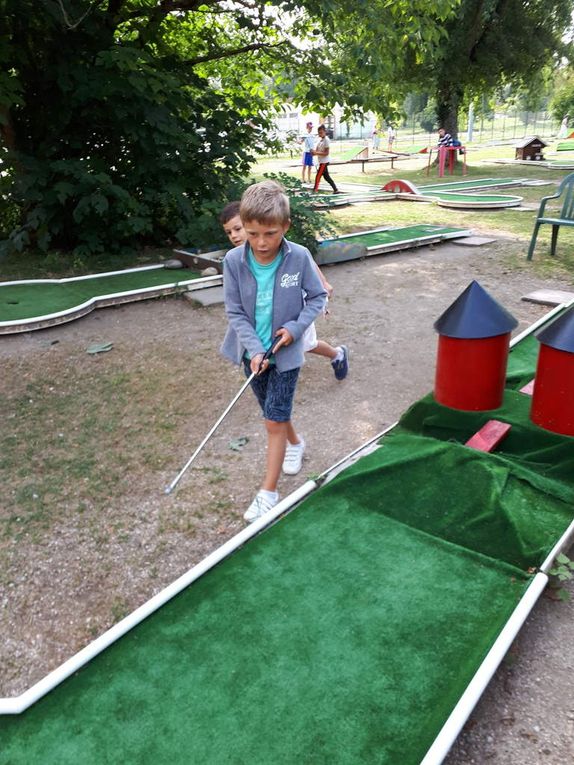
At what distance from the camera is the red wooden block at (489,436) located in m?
3.13

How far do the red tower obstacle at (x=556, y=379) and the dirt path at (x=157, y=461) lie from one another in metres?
0.98

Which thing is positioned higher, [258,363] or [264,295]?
[264,295]

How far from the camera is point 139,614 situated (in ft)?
7.29

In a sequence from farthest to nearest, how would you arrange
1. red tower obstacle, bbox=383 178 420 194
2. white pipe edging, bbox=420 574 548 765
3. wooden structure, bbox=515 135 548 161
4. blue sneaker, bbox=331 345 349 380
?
1. wooden structure, bbox=515 135 548 161
2. red tower obstacle, bbox=383 178 420 194
3. blue sneaker, bbox=331 345 349 380
4. white pipe edging, bbox=420 574 548 765

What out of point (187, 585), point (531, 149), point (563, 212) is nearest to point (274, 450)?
point (187, 585)

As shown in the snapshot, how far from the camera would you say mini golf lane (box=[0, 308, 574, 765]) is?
178cm

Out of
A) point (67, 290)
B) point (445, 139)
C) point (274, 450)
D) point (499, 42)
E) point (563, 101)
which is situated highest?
point (499, 42)

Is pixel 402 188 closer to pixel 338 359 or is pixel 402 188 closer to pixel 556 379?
pixel 338 359

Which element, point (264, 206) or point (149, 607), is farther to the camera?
point (264, 206)

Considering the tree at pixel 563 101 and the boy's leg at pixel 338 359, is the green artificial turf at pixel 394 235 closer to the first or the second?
the boy's leg at pixel 338 359

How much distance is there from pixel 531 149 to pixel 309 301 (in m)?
24.1

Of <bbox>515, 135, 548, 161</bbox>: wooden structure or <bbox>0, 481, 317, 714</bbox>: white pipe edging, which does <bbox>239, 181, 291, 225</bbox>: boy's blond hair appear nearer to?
<bbox>0, 481, 317, 714</bbox>: white pipe edging

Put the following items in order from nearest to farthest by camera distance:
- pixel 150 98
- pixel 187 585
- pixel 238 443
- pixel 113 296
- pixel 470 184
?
pixel 187 585 → pixel 238 443 → pixel 113 296 → pixel 150 98 → pixel 470 184

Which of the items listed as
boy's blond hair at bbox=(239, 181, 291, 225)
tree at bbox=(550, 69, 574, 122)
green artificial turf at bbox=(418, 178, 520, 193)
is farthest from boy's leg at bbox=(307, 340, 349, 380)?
tree at bbox=(550, 69, 574, 122)
